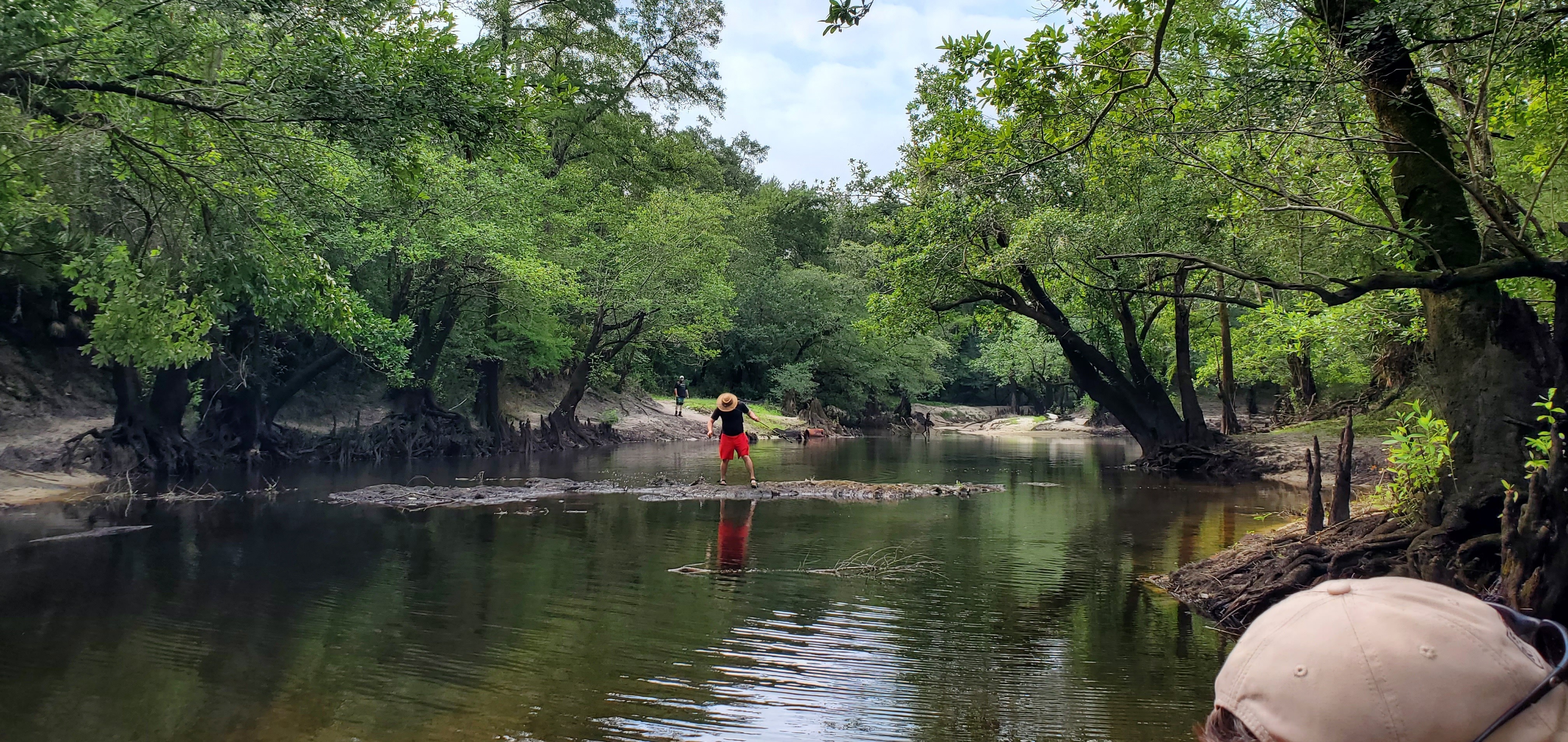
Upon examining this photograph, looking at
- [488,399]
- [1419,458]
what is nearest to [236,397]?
[488,399]

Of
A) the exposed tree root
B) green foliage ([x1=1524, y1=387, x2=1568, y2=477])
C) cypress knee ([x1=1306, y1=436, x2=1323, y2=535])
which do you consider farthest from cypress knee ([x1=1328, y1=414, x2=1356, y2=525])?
green foliage ([x1=1524, y1=387, x2=1568, y2=477])

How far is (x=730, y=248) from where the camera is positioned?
118 ft

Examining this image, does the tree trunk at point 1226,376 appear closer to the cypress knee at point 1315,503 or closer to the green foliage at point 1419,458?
the cypress knee at point 1315,503

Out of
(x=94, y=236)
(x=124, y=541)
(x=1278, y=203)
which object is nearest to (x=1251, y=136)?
(x=1278, y=203)

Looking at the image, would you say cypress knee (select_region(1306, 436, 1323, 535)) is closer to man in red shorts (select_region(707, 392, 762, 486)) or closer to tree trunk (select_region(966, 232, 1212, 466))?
man in red shorts (select_region(707, 392, 762, 486))

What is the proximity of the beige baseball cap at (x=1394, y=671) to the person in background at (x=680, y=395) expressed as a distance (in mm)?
36001

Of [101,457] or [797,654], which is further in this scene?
[101,457]

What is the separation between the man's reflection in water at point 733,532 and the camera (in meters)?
9.65

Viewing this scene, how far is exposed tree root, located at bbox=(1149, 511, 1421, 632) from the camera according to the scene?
7.05 m

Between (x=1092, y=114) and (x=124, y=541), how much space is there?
11489 mm

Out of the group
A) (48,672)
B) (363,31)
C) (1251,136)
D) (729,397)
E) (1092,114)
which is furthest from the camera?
(729,397)

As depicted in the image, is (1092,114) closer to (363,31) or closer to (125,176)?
(363,31)

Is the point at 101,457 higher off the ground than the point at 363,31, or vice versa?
the point at 363,31

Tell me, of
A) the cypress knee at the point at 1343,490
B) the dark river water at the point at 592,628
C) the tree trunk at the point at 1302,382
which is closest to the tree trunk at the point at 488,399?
the dark river water at the point at 592,628
